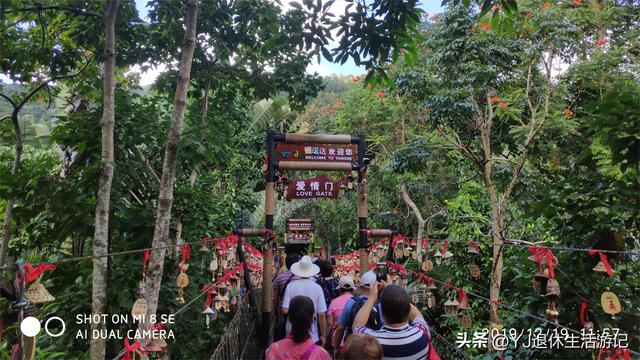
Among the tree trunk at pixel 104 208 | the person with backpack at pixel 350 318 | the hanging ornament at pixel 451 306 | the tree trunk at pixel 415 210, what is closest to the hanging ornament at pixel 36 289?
the person with backpack at pixel 350 318

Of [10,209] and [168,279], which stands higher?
[10,209]

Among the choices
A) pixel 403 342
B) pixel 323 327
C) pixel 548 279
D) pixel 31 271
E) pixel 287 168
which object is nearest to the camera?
pixel 31 271

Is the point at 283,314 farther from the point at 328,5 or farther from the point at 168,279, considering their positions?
the point at 328,5

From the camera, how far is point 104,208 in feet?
11.6

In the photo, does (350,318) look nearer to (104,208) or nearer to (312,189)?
(104,208)

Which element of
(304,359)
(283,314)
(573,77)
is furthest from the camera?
(573,77)

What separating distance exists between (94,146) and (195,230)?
62.7 inches

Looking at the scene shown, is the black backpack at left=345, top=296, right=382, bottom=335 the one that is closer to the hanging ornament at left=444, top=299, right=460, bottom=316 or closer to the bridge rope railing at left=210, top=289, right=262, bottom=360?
the bridge rope railing at left=210, top=289, right=262, bottom=360

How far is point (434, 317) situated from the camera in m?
9.41

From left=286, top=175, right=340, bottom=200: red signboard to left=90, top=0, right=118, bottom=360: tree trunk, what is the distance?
265 centimetres

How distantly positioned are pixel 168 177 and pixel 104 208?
0.57 meters

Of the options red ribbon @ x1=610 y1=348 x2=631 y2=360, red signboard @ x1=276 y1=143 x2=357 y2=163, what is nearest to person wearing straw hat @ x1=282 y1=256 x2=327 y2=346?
red ribbon @ x1=610 y1=348 x2=631 y2=360

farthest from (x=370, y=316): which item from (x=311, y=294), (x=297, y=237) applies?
(x=297, y=237)

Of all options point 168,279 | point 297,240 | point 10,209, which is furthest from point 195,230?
point 297,240
